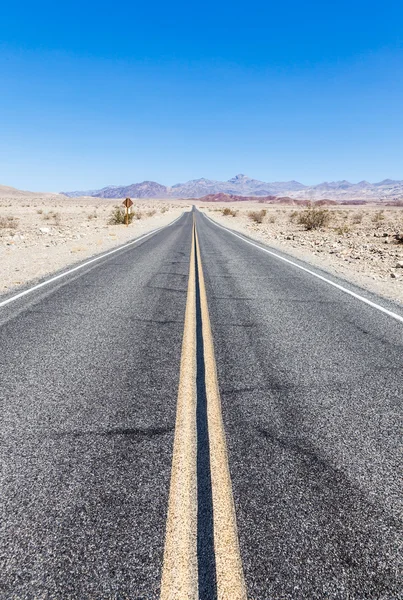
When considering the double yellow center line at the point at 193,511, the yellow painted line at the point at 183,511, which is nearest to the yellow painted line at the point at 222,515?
the double yellow center line at the point at 193,511

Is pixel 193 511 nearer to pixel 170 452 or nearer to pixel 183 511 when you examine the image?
pixel 183 511

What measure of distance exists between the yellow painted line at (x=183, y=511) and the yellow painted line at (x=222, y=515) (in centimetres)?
12

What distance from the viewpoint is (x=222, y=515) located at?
2.16 meters

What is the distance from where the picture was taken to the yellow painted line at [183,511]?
69.0 inches

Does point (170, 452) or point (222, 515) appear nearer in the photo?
point (222, 515)

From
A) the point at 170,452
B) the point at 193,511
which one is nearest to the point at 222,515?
the point at 193,511

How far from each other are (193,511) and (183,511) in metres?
0.06

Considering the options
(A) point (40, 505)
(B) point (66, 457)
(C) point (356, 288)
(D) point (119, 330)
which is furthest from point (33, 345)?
(C) point (356, 288)

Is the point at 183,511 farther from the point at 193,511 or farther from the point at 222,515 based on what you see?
the point at 222,515

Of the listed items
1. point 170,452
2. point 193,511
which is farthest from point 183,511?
point 170,452

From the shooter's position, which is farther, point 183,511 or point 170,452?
point 170,452

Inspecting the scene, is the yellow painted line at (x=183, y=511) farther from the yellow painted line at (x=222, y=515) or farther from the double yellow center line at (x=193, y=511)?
the yellow painted line at (x=222, y=515)

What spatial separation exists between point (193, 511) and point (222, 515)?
0.17 metres

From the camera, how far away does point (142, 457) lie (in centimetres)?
266
